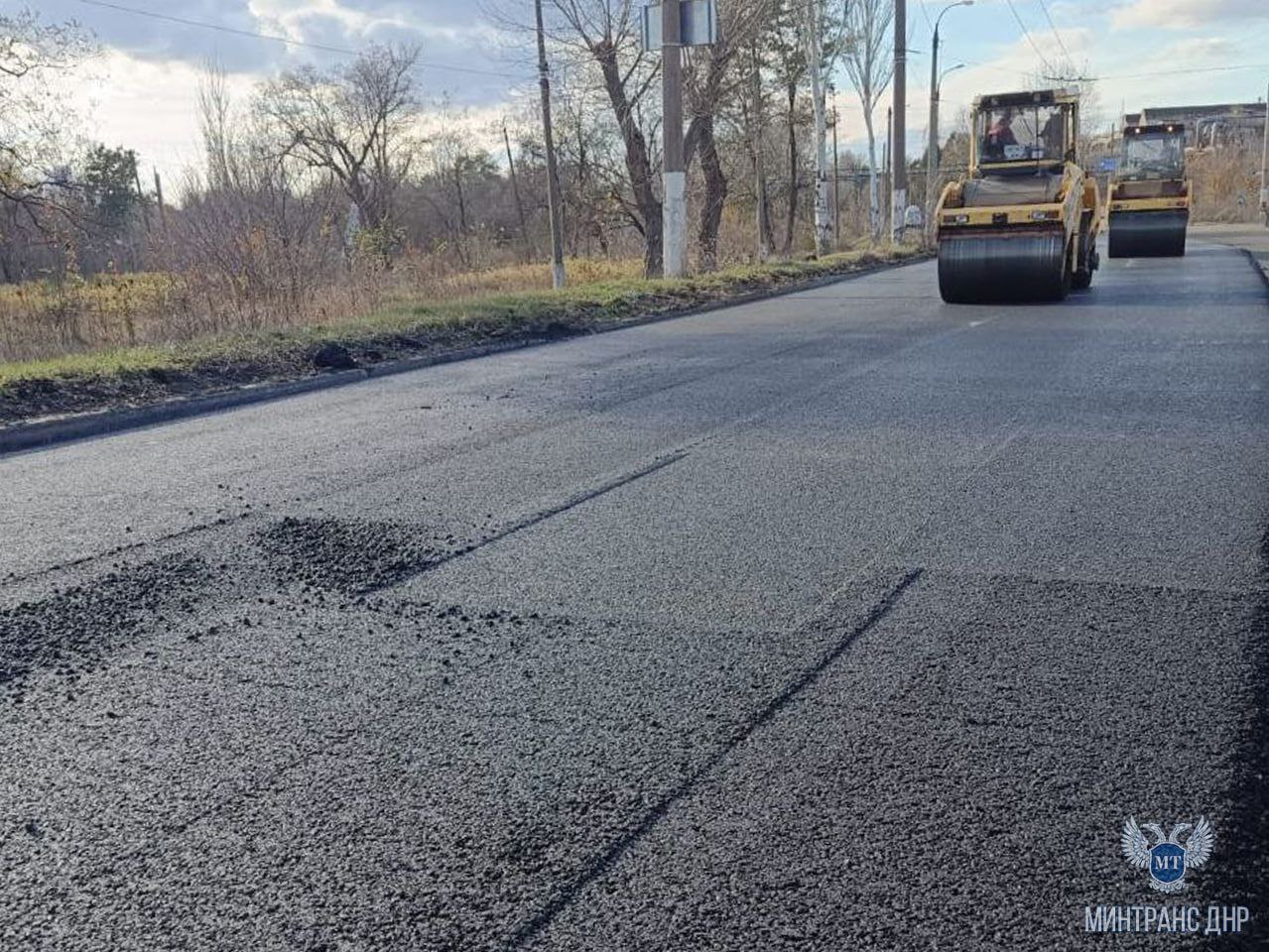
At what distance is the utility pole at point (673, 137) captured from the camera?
1909 centimetres

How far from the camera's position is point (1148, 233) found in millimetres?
24172

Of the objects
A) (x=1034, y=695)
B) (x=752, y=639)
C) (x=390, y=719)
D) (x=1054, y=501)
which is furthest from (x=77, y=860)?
(x=1054, y=501)

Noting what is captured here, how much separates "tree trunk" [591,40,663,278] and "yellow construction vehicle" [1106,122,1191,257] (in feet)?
36.8

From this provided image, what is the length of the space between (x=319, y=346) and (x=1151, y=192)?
2065 centimetres

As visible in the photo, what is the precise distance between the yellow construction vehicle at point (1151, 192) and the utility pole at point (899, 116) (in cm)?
629

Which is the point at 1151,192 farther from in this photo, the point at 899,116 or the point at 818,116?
the point at 818,116

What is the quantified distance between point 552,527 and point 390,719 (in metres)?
2.05

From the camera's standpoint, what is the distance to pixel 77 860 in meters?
2.57

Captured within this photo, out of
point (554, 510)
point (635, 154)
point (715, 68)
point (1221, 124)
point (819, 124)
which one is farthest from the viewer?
point (1221, 124)

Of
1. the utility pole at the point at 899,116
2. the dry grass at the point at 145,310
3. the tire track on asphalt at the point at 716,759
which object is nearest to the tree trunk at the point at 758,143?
the utility pole at the point at 899,116

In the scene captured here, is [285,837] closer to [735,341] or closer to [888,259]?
[735,341]

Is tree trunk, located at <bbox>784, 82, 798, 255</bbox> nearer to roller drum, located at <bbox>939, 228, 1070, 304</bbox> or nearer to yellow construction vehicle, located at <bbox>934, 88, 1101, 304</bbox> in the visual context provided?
yellow construction vehicle, located at <bbox>934, 88, 1101, 304</bbox>

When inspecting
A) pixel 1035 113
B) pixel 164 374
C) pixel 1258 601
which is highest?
pixel 1035 113

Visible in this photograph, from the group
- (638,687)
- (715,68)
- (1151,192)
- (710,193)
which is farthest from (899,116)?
(638,687)
